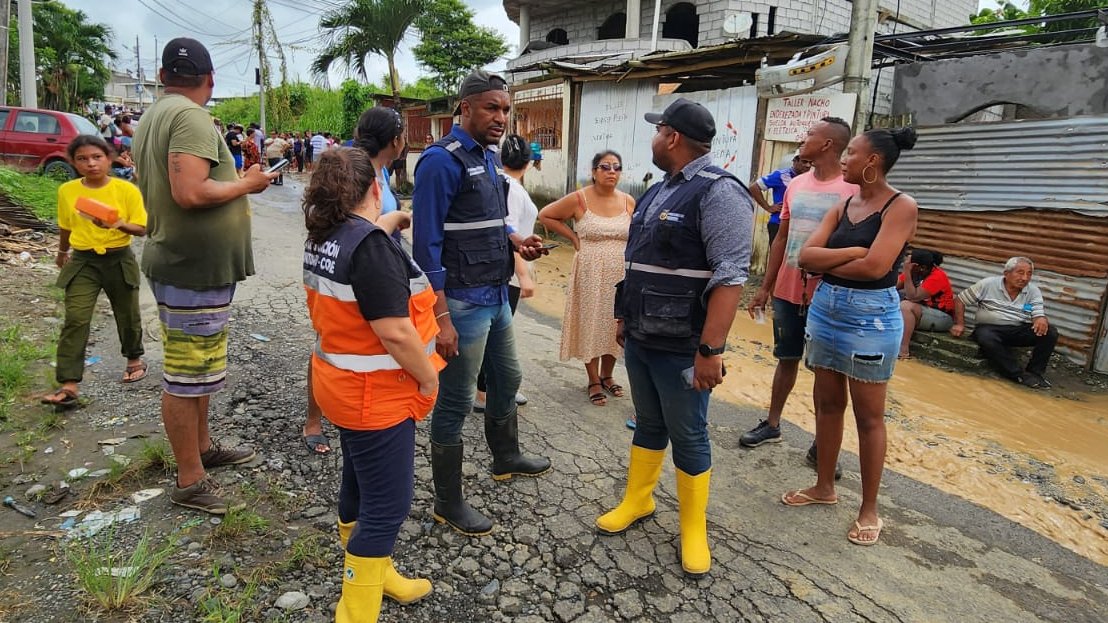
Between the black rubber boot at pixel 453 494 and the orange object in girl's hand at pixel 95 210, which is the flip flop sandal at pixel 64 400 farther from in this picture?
the black rubber boot at pixel 453 494

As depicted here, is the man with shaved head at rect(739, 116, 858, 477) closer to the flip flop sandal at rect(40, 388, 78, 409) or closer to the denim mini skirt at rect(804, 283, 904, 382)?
the denim mini skirt at rect(804, 283, 904, 382)

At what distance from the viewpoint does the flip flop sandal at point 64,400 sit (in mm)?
3596

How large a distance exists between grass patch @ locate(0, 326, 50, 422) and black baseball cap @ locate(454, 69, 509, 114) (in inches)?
125

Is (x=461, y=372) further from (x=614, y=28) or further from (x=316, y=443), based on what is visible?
(x=614, y=28)

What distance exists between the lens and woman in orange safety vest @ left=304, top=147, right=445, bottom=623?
5.98 ft

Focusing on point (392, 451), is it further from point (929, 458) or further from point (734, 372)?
point (734, 372)

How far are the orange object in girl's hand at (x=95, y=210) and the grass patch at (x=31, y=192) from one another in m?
6.19

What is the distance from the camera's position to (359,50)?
742 inches

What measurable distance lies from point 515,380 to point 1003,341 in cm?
515

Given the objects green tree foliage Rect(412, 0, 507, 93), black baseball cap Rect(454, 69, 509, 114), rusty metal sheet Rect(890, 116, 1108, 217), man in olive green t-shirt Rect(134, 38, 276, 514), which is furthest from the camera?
green tree foliage Rect(412, 0, 507, 93)

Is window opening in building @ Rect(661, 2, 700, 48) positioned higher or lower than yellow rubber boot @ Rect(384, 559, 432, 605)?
higher

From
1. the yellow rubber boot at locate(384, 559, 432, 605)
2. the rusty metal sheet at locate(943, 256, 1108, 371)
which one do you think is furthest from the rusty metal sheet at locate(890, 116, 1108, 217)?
the yellow rubber boot at locate(384, 559, 432, 605)

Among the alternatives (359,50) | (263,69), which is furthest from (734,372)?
(263,69)

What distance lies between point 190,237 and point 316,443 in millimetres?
1269
